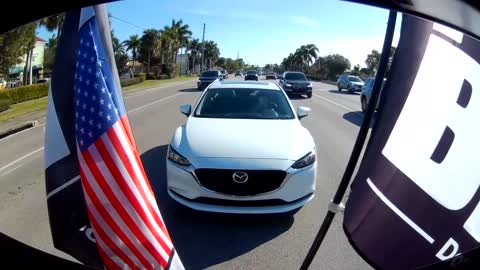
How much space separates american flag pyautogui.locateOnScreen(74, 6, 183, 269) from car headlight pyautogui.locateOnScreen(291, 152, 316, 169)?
2.98 m

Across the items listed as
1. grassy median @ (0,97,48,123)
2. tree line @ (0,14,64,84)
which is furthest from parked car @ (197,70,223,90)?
tree line @ (0,14,64,84)

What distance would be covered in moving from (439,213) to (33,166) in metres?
7.78

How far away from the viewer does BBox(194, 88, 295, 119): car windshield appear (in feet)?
20.1

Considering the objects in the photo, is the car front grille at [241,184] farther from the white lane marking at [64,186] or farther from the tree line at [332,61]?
the white lane marking at [64,186]

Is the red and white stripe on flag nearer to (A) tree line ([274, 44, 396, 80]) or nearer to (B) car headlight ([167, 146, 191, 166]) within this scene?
(A) tree line ([274, 44, 396, 80])

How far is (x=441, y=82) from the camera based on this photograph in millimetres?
1072

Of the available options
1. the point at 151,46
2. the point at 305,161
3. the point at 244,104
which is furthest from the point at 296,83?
the point at 151,46

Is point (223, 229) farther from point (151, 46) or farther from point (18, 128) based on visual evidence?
point (18, 128)

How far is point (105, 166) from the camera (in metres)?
1.67

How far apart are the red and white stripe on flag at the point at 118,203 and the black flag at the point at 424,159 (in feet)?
2.99

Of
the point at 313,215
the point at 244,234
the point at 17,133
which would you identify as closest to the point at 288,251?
the point at 244,234

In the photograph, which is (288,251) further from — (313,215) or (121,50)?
(121,50)

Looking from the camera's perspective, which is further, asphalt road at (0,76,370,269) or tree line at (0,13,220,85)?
asphalt road at (0,76,370,269)

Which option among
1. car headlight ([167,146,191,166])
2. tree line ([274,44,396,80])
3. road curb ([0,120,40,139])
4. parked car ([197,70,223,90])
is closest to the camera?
tree line ([274,44,396,80])
